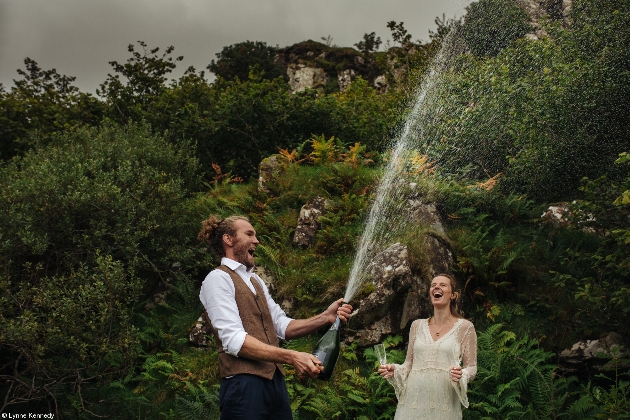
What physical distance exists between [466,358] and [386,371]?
711 mm

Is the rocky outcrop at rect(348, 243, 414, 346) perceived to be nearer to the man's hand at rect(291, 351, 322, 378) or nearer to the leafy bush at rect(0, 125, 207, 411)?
the leafy bush at rect(0, 125, 207, 411)

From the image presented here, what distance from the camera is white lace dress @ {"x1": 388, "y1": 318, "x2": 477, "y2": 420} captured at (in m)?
5.16

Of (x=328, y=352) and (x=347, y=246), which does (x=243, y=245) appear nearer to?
(x=328, y=352)

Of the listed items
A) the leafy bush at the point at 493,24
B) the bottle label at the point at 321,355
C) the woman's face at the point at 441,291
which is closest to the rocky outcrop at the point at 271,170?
the woman's face at the point at 441,291

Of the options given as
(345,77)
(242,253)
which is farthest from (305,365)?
(345,77)

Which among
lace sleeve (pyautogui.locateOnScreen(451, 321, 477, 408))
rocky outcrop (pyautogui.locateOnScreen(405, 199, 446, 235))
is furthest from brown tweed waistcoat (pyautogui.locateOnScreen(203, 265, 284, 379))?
rocky outcrop (pyautogui.locateOnScreen(405, 199, 446, 235))

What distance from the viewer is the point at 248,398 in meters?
3.56

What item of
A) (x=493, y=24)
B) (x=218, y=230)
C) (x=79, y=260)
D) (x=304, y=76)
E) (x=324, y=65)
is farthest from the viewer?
(x=324, y=65)

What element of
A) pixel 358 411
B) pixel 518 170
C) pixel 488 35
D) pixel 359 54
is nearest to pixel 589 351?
pixel 358 411

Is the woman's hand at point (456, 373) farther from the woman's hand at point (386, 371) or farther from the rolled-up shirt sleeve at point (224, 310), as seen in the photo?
the rolled-up shirt sleeve at point (224, 310)

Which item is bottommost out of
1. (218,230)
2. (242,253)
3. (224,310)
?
(224,310)

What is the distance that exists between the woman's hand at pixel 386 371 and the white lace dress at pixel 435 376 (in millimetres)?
Result: 153

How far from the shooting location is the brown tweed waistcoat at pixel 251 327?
3637mm

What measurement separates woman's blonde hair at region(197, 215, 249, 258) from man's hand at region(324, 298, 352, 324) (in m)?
0.87
